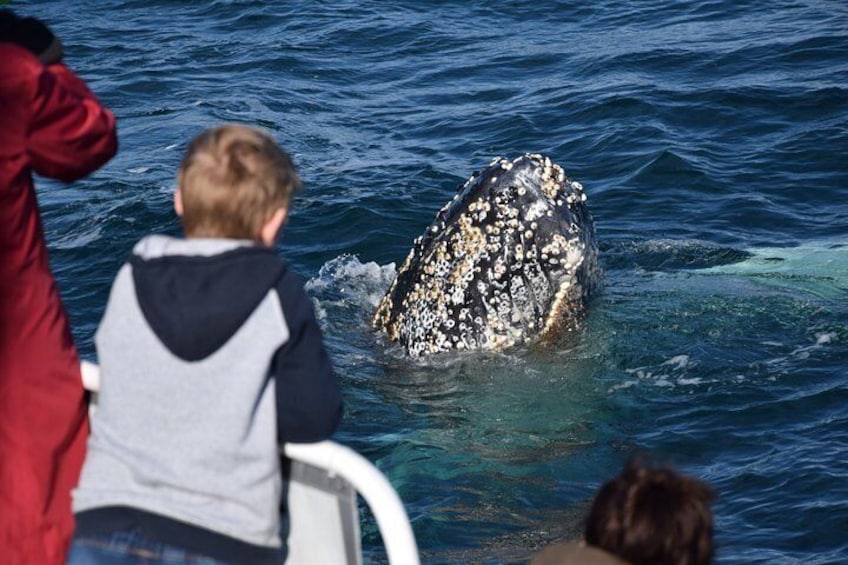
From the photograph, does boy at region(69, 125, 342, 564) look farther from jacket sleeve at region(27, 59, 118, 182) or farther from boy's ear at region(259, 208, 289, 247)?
jacket sleeve at region(27, 59, 118, 182)

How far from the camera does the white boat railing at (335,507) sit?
271 cm

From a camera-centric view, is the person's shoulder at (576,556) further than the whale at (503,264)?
No

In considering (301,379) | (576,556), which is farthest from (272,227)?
(576,556)

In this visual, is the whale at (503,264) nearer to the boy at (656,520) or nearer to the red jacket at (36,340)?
the red jacket at (36,340)

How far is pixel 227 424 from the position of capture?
2834 mm

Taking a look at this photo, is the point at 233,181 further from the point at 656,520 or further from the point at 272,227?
the point at 656,520

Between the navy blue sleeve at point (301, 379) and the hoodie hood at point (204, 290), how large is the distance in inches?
2.6

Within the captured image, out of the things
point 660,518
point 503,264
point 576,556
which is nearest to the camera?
point 660,518

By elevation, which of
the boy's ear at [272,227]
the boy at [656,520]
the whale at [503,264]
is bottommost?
the whale at [503,264]

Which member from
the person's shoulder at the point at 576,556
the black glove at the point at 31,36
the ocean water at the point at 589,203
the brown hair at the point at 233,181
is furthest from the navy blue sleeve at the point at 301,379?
the ocean water at the point at 589,203

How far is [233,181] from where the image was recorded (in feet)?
9.24

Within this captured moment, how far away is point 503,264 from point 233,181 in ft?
15.8

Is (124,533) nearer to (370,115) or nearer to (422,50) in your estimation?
(370,115)

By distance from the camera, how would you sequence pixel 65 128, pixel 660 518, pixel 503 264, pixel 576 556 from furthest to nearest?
1. pixel 503 264
2. pixel 65 128
3. pixel 576 556
4. pixel 660 518
